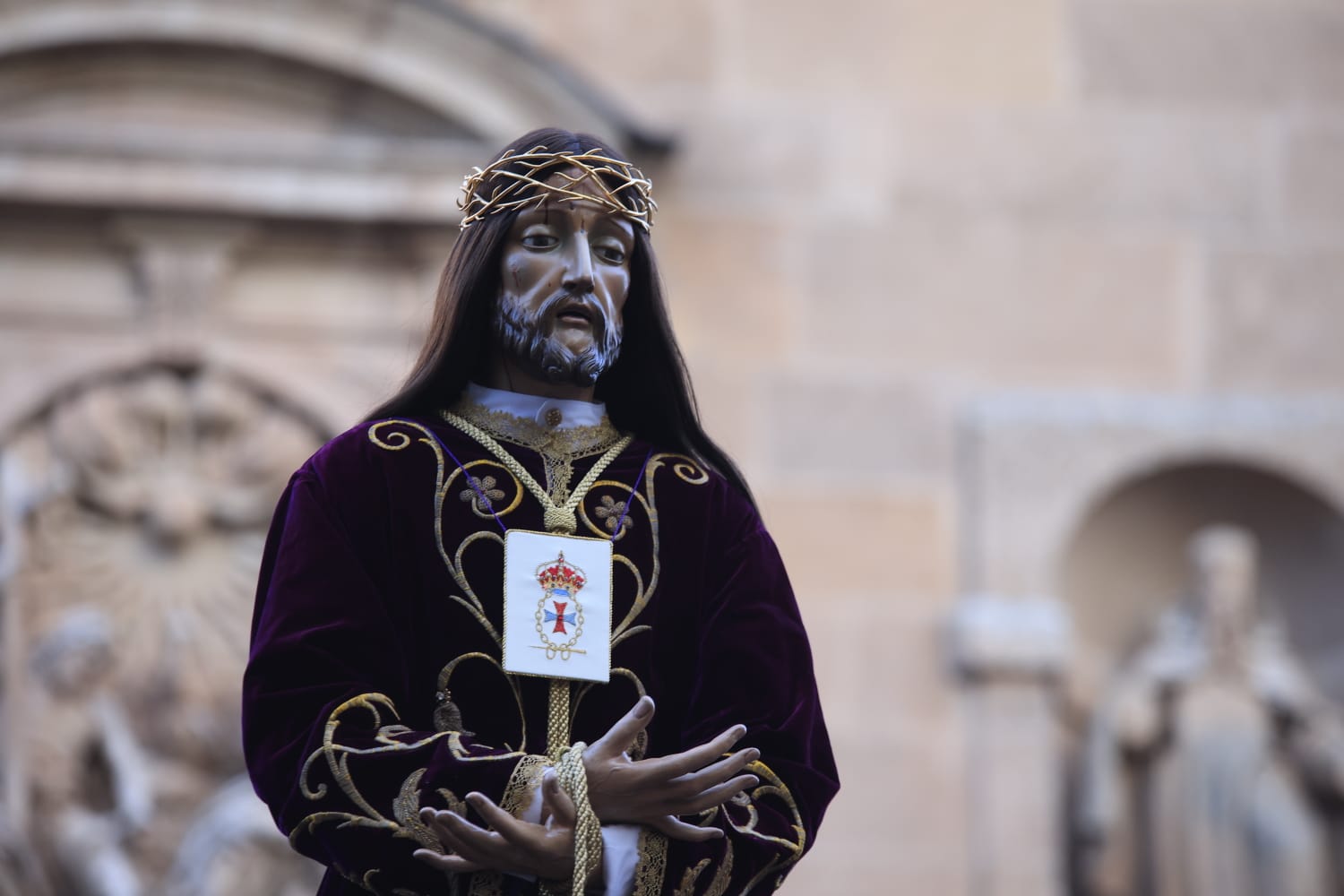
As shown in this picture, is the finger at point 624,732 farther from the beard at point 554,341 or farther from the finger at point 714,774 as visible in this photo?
the beard at point 554,341

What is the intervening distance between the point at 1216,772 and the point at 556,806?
3701 millimetres

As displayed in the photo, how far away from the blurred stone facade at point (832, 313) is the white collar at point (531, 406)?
10.1ft

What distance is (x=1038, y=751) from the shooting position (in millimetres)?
5703

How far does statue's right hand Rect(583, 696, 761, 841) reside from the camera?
2.20 m

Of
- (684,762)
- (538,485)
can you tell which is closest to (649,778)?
(684,762)

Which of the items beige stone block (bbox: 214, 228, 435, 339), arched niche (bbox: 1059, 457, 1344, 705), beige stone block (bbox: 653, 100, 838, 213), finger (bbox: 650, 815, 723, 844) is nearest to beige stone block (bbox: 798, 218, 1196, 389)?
beige stone block (bbox: 653, 100, 838, 213)

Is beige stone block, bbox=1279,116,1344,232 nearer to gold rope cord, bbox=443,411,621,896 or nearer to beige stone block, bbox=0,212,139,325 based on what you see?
beige stone block, bbox=0,212,139,325

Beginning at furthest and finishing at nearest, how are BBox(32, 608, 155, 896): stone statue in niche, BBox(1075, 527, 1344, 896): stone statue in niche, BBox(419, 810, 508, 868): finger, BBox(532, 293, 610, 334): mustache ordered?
1. BBox(1075, 527, 1344, 896): stone statue in niche
2. BBox(32, 608, 155, 896): stone statue in niche
3. BBox(532, 293, 610, 334): mustache
4. BBox(419, 810, 508, 868): finger

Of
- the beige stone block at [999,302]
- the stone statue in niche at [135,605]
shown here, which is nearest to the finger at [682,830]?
the stone statue in niche at [135,605]

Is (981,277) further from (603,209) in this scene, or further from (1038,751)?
(603,209)

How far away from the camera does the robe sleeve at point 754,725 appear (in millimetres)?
2273

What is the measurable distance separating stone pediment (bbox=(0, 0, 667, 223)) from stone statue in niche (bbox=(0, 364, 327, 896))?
47cm

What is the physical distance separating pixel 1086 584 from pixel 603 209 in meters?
3.85

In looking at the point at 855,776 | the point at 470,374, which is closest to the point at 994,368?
the point at 855,776
